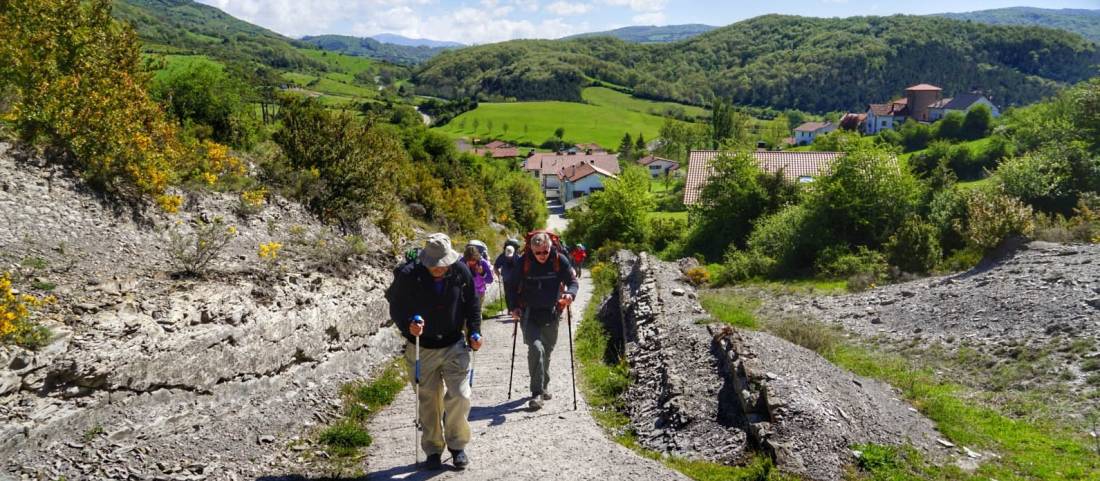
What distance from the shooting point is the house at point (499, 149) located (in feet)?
342

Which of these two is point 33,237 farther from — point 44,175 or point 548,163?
point 548,163

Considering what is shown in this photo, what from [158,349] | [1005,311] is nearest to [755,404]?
[158,349]

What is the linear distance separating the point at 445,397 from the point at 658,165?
4011 inches

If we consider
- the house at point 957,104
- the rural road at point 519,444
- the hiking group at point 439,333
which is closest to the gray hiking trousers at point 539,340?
the rural road at point 519,444

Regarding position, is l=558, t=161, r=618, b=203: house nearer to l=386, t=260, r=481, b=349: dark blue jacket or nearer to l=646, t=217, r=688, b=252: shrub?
l=646, t=217, r=688, b=252: shrub

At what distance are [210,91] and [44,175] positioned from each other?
7.07 m

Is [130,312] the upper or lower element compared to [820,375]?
upper

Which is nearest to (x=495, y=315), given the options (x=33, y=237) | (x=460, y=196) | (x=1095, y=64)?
(x=460, y=196)

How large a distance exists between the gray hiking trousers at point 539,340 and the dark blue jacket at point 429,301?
2261 mm

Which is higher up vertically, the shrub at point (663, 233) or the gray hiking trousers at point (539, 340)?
the gray hiking trousers at point (539, 340)

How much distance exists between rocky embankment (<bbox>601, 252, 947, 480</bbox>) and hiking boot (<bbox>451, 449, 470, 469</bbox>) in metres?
2.34

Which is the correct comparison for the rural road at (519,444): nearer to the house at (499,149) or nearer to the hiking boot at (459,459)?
the hiking boot at (459,459)

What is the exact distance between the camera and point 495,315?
17.0m

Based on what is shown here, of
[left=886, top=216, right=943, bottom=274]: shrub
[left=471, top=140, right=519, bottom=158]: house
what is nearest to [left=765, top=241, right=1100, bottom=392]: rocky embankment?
[left=886, top=216, right=943, bottom=274]: shrub
